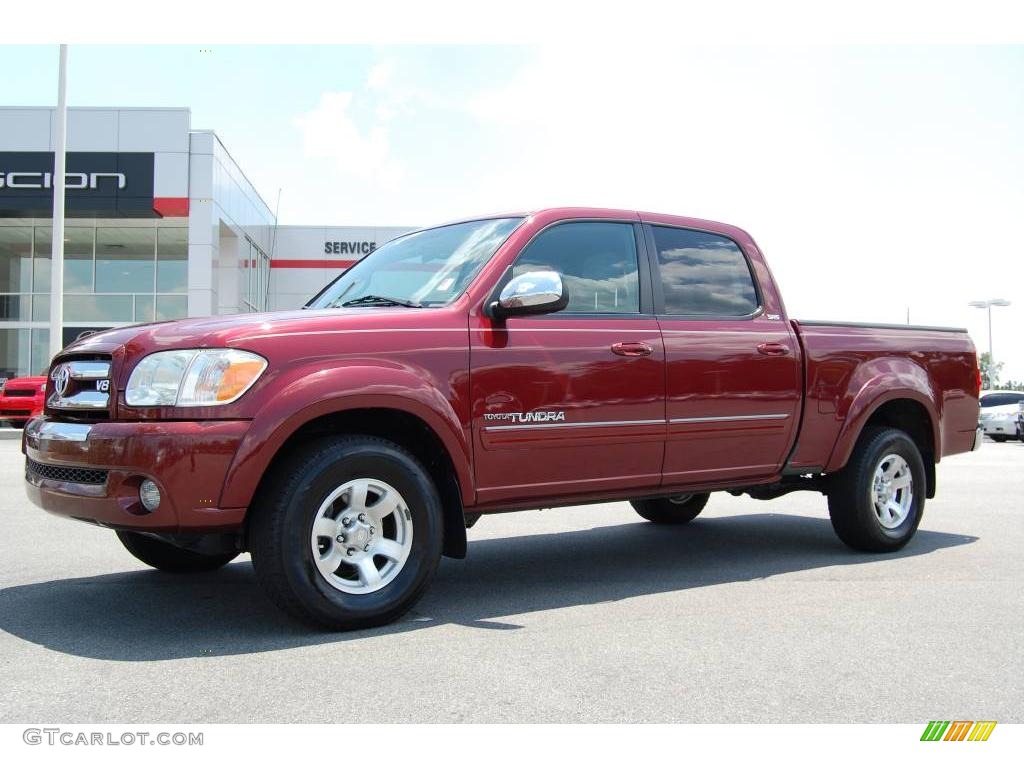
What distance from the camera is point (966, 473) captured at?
42.4 ft

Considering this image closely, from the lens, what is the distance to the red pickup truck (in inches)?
159

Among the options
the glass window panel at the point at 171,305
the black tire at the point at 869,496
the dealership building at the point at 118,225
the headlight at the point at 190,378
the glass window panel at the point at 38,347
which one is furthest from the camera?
the glass window panel at the point at 38,347

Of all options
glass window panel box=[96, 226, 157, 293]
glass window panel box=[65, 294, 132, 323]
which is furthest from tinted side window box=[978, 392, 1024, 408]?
glass window panel box=[65, 294, 132, 323]

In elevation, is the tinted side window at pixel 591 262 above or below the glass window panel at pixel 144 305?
below

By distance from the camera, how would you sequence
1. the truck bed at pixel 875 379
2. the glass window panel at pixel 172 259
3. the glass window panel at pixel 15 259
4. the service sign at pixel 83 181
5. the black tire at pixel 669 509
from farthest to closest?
the glass window panel at pixel 15 259 → the glass window panel at pixel 172 259 → the service sign at pixel 83 181 → the black tire at pixel 669 509 → the truck bed at pixel 875 379

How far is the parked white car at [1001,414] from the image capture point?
25266 mm

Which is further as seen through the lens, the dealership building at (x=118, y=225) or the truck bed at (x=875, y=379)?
the dealership building at (x=118, y=225)

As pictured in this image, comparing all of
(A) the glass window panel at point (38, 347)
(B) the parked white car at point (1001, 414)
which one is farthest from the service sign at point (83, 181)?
(B) the parked white car at point (1001, 414)

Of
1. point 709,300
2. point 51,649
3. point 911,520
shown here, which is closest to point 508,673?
point 51,649

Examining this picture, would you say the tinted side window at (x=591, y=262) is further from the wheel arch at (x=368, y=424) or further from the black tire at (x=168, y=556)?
the black tire at (x=168, y=556)

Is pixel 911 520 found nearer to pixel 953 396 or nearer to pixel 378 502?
pixel 953 396

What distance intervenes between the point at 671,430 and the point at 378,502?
5.73ft

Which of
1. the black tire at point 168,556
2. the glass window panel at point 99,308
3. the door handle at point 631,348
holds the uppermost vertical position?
the glass window panel at point 99,308

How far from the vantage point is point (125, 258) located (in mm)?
29406
